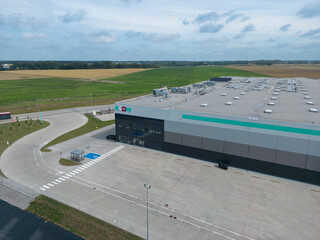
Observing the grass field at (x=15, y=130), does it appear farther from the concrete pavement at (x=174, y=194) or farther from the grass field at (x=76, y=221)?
the grass field at (x=76, y=221)

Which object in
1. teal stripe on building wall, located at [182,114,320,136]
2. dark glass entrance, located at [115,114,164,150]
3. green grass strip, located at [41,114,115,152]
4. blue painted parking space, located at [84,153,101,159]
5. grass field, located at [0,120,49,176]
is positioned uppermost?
teal stripe on building wall, located at [182,114,320,136]

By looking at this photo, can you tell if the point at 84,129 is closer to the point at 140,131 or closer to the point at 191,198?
the point at 140,131

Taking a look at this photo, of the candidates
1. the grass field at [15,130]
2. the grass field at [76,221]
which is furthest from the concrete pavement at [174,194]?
the grass field at [15,130]

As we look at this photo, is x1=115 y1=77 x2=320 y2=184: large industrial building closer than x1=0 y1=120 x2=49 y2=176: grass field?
Yes

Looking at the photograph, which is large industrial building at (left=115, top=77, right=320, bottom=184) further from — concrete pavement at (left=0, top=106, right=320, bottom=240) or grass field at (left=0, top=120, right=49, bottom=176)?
grass field at (left=0, top=120, right=49, bottom=176)

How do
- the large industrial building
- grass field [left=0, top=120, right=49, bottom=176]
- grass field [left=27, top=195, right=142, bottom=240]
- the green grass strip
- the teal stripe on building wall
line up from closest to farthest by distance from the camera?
grass field [left=27, top=195, right=142, bottom=240]
the teal stripe on building wall
the large industrial building
the green grass strip
grass field [left=0, top=120, right=49, bottom=176]

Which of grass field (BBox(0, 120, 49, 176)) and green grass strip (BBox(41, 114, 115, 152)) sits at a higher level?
grass field (BBox(0, 120, 49, 176))

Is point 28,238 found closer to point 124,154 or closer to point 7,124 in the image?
point 124,154

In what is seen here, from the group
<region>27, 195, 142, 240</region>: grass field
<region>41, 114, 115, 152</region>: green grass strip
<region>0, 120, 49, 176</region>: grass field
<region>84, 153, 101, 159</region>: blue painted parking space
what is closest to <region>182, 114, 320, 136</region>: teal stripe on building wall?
<region>84, 153, 101, 159</region>: blue painted parking space
